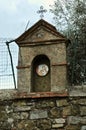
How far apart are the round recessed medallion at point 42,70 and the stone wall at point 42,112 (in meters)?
0.62

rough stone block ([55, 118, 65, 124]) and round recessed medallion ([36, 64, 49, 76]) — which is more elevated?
round recessed medallion ([36, 64, 49, 76])

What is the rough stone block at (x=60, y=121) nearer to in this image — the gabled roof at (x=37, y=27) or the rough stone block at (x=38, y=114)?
the rough stone block at (x=38, y=114)

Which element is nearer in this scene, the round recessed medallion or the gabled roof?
the gabled roof

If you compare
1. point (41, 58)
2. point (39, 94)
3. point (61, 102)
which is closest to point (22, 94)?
point (39, 94)

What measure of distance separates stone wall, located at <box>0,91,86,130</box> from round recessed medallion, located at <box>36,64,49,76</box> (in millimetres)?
619

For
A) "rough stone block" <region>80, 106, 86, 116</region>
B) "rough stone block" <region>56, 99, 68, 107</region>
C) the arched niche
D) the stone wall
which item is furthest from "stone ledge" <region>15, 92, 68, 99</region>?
"rough stone block" <region>80, 106, 86, 116</region>

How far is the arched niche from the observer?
11055 mm

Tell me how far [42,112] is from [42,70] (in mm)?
1128

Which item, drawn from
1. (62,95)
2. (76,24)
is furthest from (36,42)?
(76,24)

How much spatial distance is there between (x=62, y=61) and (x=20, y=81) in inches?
45.2

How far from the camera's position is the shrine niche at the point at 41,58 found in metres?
10.8

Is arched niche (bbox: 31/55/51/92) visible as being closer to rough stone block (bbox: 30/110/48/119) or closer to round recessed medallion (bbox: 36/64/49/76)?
round recessed medallion (bbox: 36/64/49/76)

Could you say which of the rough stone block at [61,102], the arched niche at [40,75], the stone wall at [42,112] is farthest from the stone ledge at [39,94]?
the arched niche at [40,75]

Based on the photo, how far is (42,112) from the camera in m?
10.6
